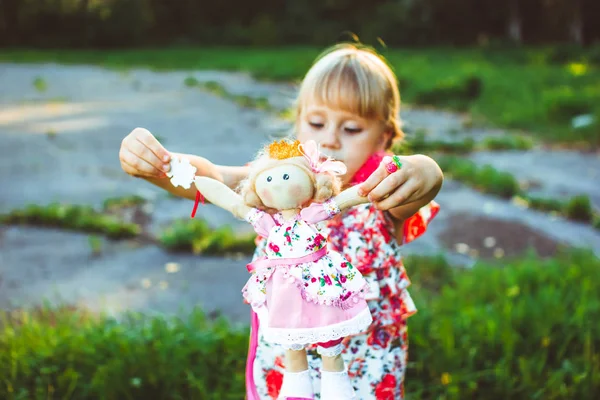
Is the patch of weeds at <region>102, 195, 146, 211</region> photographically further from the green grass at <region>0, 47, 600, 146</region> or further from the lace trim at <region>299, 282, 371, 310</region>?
the green grass at <region>0, 47, 600, 146</region>

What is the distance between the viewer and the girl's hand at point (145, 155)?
151 cm

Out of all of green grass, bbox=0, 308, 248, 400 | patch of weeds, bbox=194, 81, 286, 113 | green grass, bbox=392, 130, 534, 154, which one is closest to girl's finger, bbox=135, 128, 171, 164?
green grass, bbox=0, 308, 248, 400

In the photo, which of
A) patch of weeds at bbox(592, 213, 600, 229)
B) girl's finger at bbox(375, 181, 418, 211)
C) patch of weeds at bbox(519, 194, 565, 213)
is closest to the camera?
girl's finger at bbox(375, 181, 418, 211)

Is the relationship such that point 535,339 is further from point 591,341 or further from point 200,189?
point 200,189

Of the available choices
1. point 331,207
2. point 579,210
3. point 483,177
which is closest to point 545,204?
point 579,210

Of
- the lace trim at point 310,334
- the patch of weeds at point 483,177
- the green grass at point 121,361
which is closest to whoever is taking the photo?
the lace trim at point 310,334

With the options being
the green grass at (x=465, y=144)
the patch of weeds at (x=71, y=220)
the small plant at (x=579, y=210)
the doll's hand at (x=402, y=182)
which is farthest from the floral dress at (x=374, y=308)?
the green grass at (x=465, y=144)

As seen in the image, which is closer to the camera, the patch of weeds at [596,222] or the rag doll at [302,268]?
the rag doll at [302,268]

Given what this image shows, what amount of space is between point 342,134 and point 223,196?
→ 1.88 feet

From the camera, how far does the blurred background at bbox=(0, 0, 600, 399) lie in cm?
247

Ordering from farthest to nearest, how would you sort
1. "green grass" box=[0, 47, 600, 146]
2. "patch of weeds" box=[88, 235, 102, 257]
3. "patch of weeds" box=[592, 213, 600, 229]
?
"green grass" box=[0, 47, 600, 146]
"patch of weeds" box=[592, 213, 600, 229]
"patch of weeds" box=[88, 235, 102, 257]

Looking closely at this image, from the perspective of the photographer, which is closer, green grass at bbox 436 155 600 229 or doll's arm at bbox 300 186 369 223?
doll's arm at bbox 300 186 369 223

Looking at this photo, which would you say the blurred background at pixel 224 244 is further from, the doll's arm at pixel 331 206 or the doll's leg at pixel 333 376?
the doll's arm at pixel 331 206

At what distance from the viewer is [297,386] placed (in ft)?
4.31
